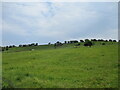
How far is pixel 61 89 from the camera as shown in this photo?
12219 mm

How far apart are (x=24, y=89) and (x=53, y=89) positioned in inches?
72.2

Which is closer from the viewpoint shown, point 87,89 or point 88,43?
point 87,89

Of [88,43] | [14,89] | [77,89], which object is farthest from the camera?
[88,43]

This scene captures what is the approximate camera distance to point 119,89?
41.3 ft

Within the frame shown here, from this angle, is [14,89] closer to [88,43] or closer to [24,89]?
[24,89]

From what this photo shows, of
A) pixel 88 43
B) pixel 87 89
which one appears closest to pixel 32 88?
pixel 87 89

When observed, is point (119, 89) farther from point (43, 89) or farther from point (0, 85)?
point (0, 85)

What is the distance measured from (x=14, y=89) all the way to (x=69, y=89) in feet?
11.0

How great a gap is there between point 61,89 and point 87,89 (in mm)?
1749

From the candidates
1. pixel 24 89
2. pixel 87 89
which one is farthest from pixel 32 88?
pixel 87 89

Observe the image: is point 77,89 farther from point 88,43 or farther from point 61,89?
point 88,43

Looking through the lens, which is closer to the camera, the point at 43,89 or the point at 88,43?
the point at 43,89

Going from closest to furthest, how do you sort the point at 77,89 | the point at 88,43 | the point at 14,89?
the point at 14,89 < the point at 77,89 < the point at 88,43

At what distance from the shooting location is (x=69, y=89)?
40.2ft
